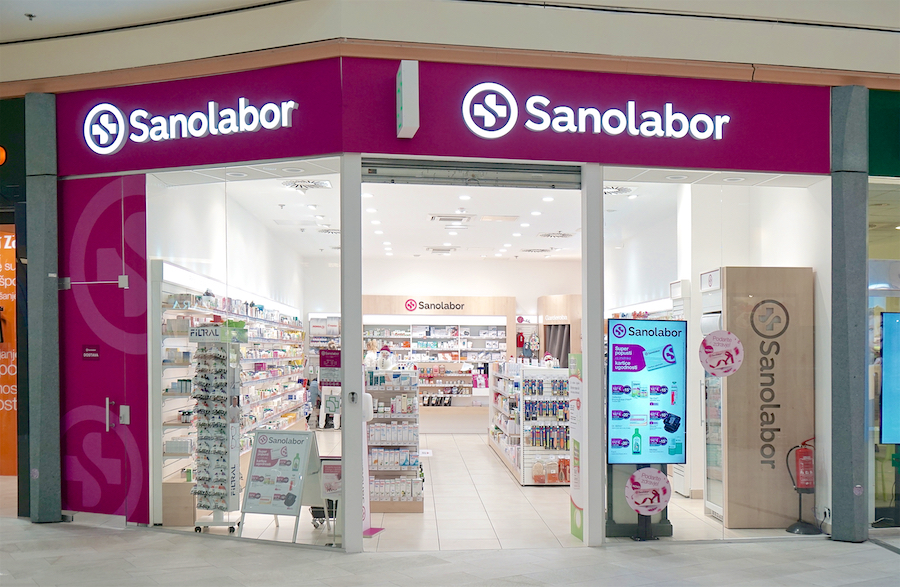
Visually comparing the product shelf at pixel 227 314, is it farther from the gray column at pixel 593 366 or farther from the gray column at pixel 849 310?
the gray column at pixel 849 310

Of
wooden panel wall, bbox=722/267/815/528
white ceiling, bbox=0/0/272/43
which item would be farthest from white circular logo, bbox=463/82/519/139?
wooden panel wall, bbox=722/267/815/528

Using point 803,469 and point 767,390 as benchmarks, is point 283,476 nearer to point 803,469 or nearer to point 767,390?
point 767,390

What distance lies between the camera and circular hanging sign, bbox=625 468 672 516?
206 inches

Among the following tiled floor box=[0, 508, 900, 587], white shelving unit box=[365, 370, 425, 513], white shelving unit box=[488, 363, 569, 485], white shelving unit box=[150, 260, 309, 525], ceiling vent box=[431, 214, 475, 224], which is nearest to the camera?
tiled floor box=[0, 508, 900, 587]

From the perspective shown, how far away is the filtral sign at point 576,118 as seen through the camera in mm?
5098

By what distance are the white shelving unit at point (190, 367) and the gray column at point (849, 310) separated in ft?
14.2

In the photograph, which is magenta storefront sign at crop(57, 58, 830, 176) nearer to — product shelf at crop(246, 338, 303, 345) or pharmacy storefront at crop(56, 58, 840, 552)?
pharmacy storefront at crop(56, 58, 840, 552)

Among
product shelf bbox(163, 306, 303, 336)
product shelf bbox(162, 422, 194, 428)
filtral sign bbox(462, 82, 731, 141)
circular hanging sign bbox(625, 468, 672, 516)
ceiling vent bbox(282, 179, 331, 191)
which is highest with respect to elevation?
filtral sign bbox(462, 82, 731, 141)

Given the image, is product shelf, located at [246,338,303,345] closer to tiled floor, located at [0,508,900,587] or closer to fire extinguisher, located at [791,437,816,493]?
tiled floor, located at [0,508,900,587]

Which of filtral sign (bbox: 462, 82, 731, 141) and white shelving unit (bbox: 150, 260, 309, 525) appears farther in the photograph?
white shelving unit (bbox: 150, 260, 309, 525)

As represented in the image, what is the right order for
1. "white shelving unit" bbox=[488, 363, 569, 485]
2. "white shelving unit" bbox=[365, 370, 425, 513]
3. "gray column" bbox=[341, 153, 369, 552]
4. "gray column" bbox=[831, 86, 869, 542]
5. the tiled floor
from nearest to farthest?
the tiled floor → "gray column" bbox=[341, 153, 369, 552] → "gray column" bbox=[831, 86, 869, 542] → "white shelving unit" bbox=[365, 370, 425, 513] → "white shelving unit" bbox=[488, 363, 569, 485]

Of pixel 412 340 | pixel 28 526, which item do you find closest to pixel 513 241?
pixel 412 340

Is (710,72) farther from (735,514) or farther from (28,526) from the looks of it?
(28,526)

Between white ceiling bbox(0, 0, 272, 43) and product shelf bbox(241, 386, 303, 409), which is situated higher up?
white ceiling bbox(0, 0, 272, 43)
